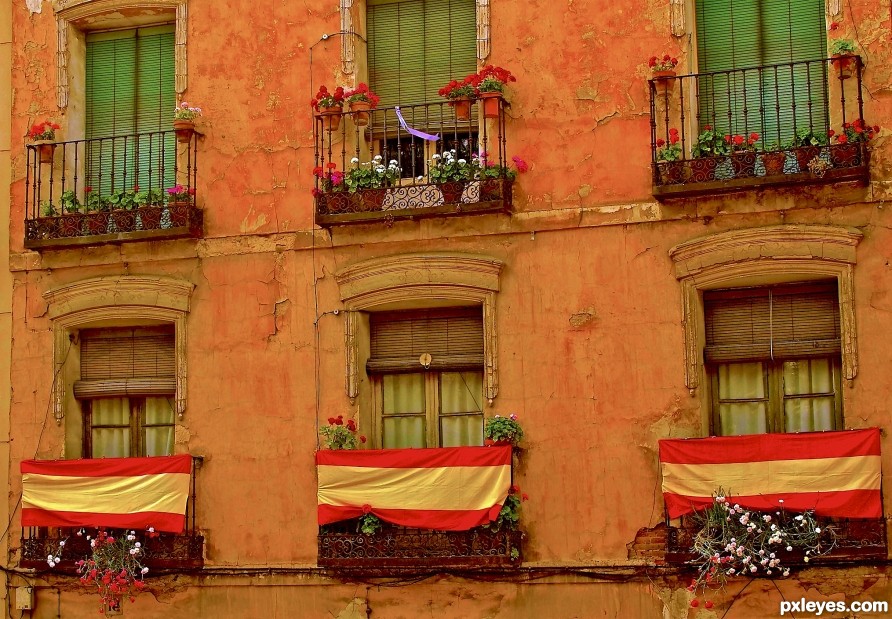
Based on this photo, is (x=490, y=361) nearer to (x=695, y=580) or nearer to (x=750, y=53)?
(x=695, y=580)

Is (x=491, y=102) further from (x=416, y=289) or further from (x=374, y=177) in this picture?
(x=416, y=289)

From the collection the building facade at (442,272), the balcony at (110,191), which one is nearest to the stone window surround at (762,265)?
the building facade at (442,272)

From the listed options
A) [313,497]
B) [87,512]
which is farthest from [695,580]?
[87,512]

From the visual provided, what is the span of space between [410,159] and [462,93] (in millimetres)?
1096

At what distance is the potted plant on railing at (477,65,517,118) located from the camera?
45.4ft

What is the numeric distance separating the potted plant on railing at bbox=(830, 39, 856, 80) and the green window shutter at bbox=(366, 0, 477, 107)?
3.43 metres

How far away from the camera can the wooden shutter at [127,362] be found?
49.6 feet

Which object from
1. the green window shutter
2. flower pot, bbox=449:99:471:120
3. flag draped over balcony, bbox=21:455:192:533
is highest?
the green window shutter

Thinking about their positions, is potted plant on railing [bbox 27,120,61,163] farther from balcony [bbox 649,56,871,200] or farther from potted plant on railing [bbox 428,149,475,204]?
balcony [bbox 649,56,871,200]

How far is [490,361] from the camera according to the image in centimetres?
1386

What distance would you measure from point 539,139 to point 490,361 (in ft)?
6.92

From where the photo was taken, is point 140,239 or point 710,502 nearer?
point 710,502

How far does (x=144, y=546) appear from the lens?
47.6 ft

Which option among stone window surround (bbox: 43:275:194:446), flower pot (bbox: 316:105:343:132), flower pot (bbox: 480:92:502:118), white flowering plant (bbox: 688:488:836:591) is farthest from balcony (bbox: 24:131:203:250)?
white flowering plant (bbox: 688:488:836:591)
